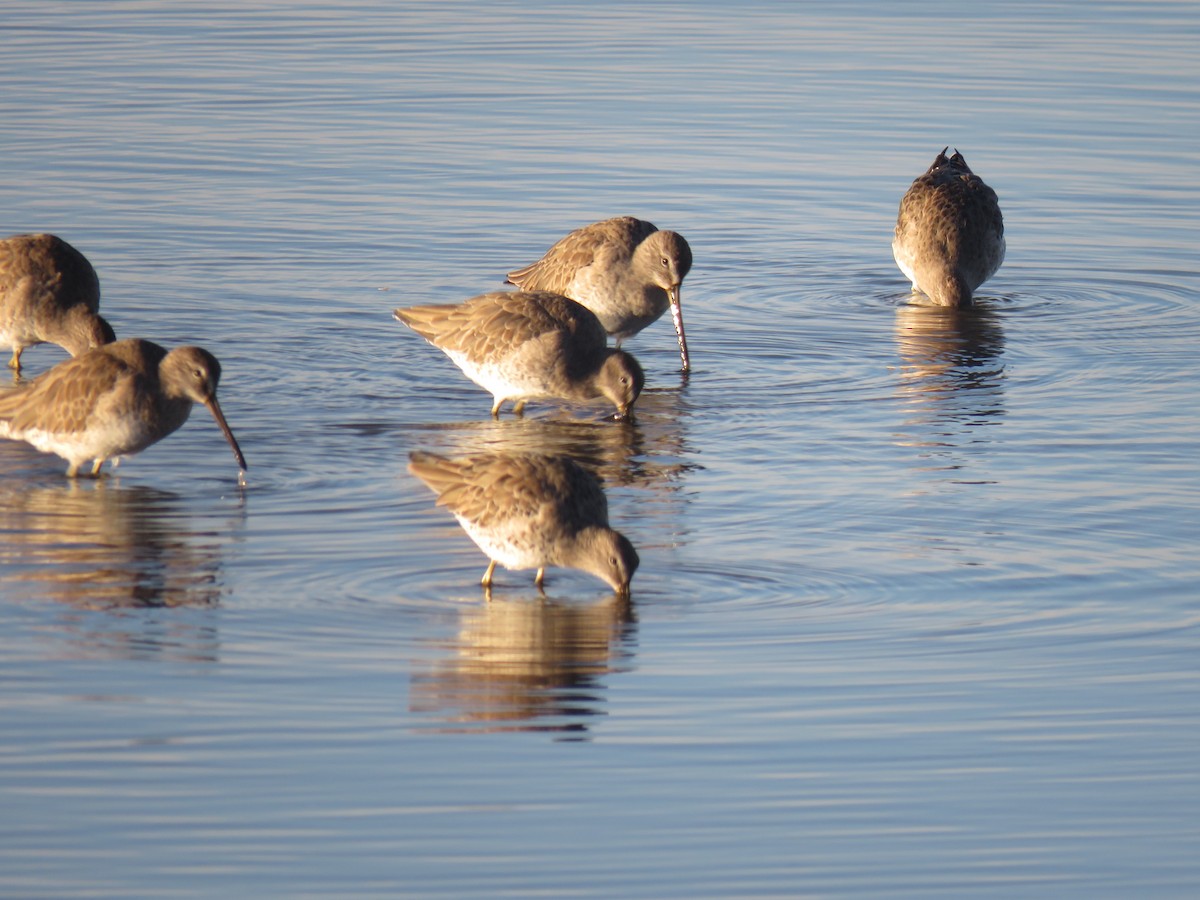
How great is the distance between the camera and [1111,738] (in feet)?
26.5

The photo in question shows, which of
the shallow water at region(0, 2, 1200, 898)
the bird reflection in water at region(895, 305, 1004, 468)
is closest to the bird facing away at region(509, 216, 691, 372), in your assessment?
the shallow water at region(0, 2, 1200, 898)

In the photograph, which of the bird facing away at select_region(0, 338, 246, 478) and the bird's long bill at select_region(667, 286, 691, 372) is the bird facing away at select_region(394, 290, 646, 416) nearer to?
the bird's long bill at select_region(667, 286, 691, 372)

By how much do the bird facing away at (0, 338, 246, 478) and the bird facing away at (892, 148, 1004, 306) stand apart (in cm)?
687

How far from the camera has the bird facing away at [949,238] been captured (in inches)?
647

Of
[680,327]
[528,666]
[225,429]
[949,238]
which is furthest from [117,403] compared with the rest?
[949,238]

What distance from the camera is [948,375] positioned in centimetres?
1429

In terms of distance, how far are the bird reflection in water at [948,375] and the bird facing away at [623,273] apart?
1.64 m

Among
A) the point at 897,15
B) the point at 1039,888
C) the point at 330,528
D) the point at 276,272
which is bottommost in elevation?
the point at 1039,888

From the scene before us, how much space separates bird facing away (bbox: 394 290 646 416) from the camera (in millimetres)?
13055

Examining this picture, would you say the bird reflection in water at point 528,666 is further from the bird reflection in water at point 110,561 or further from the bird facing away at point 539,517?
the bird reflection in water at point 110,561

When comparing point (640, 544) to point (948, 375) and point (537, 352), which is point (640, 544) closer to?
point (537, 352)

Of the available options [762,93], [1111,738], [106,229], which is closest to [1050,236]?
[762,93]

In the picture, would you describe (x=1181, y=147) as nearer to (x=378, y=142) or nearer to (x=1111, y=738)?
(x=378, y=142)

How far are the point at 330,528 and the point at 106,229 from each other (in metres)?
8.21
